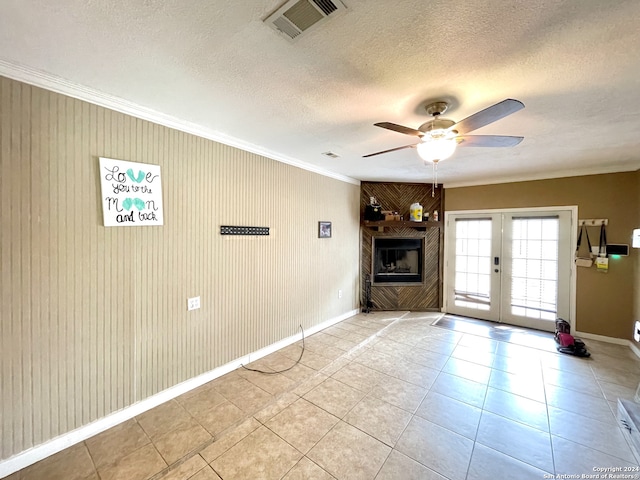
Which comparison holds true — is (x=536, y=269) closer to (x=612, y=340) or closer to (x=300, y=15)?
(x=612, y=340)

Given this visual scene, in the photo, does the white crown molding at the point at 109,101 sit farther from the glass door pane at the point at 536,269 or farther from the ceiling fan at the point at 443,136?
the glass door pane at the point at 536,269

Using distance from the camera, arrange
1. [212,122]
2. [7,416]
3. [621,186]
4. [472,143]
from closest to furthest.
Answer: [7,416], [472,143], [212,122], [621,186]

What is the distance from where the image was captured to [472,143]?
211cm

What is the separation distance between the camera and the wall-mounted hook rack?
3.66 m

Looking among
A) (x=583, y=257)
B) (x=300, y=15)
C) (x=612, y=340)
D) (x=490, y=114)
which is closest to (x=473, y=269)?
(x=583, y=257)

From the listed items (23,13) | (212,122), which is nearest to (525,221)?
(212,122)

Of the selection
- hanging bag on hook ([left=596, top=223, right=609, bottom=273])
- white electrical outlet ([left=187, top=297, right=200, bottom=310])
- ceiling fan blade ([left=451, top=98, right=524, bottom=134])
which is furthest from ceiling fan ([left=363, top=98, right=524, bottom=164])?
hanging bag on hook ([left=596, top=223, right=609, bottom=273])

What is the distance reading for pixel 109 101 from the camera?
1.96 meters

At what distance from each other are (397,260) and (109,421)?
4638 millimetres

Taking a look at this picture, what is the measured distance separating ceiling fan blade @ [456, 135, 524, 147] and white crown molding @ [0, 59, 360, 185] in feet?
7.02

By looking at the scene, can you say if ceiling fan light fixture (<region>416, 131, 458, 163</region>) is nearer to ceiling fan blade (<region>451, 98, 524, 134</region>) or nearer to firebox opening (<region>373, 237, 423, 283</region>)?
ceiling fan blade (<region>451, 98, 524, 134</region>)

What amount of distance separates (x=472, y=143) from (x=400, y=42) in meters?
1.15

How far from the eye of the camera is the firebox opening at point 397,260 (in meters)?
5.08

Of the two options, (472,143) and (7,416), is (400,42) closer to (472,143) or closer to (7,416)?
(472,143)
